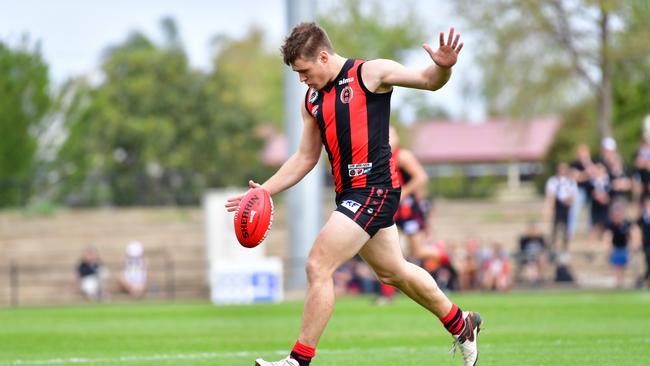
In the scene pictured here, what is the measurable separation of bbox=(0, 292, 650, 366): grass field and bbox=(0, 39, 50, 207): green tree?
93.9 ft

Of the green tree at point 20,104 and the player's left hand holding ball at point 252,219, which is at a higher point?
the green tree at point 20,104

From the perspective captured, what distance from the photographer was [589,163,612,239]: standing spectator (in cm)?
2519

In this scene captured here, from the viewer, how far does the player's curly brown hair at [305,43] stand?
293 inches

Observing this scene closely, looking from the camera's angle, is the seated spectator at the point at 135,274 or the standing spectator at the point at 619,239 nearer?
the standing spectator at the point at 619,239

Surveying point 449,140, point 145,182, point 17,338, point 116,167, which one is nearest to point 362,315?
point 17,338

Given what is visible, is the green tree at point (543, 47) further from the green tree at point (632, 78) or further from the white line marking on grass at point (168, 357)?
the white line marking on grass at point (168, 357)

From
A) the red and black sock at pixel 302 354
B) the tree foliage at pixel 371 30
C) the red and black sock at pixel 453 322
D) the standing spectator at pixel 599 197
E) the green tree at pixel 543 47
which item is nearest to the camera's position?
the red and black sock at pixel 302 354

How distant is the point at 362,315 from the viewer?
1537 cm

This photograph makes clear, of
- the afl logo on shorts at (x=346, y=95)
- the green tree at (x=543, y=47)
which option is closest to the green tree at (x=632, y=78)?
the green tree at (x=543, y=47)

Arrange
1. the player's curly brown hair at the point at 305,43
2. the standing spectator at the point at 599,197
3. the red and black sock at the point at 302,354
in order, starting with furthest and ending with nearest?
the standing spectator at the point at 599,197, the player's curly brown hair at the point at 305,43, the red and black sock at the point at 302,354

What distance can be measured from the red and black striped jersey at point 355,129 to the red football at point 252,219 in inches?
20.4

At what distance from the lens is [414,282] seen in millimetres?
7672

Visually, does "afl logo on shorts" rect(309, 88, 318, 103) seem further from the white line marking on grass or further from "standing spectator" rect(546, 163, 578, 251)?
"standing spectator" rect(546, 163, 578, 251)

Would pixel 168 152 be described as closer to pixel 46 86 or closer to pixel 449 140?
pixel 46 86
